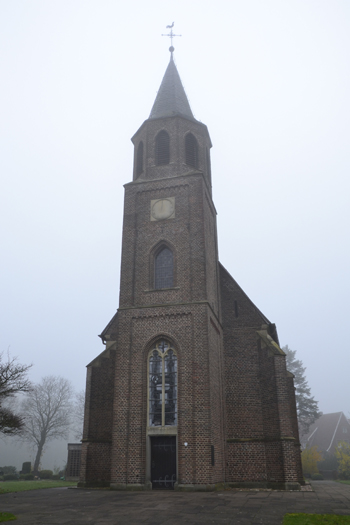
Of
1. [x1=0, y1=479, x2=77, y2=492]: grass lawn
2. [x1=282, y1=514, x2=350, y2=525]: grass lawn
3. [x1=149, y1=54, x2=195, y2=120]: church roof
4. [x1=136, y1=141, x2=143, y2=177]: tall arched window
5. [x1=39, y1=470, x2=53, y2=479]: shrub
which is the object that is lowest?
[x1=39, y1=470, x2=53, y2=479]: shrub

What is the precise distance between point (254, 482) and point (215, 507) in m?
8.35

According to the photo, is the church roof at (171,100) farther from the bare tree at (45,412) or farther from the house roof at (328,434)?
the house roof at (328,434)

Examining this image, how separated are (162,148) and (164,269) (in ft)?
25.7

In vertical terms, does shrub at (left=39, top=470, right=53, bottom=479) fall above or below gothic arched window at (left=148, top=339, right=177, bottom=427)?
below

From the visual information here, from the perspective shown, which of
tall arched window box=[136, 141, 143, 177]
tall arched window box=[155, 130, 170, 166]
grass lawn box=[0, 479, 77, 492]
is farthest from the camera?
tall arched window box=[136, 141, 143, 177]

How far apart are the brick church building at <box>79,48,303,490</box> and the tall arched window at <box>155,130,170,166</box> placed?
7cm

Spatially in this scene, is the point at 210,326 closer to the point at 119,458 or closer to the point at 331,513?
the point at 119,458

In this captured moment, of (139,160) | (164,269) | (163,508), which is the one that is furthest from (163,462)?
(139,160)

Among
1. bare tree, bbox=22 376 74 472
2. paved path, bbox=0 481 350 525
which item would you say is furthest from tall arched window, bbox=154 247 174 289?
bare tree, bbox=22 376 74 472

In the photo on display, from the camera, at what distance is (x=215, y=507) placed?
1317cm

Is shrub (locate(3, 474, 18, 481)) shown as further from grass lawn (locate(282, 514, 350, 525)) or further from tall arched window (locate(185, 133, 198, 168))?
grass lawn (locate(282, 514, 350, 525))

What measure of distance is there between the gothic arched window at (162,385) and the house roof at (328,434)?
53623mm

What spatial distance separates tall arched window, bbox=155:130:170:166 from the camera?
25.7m

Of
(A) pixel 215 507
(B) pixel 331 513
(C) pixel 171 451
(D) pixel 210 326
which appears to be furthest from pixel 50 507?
(D) pixel 210 326
